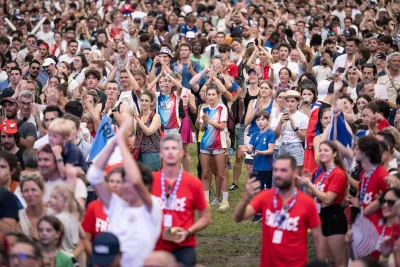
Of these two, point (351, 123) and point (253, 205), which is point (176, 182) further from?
point (351, 123)

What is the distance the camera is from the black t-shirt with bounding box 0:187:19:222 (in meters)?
10.3

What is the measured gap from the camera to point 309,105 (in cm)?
1590

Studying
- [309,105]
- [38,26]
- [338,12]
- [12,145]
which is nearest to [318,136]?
[309,105]

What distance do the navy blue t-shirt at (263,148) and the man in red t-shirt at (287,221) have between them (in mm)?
5455

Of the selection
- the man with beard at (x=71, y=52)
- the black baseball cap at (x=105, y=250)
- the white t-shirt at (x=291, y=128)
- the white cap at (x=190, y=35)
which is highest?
the white cap at (x=190, y=35)

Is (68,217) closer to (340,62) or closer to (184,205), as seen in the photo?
(184,205)

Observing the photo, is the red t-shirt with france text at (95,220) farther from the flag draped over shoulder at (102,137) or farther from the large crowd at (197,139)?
the flag draped over shoulder at (102,137)

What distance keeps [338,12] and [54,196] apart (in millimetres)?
21689

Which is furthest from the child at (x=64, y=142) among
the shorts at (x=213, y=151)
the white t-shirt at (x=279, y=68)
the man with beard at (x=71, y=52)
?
the man with beard at (x=71, y=52)

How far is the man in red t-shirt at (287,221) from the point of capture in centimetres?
989

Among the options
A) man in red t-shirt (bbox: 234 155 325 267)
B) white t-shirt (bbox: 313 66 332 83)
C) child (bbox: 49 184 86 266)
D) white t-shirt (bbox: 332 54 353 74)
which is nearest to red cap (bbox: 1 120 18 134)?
child (bbox: 49 184 86 266)

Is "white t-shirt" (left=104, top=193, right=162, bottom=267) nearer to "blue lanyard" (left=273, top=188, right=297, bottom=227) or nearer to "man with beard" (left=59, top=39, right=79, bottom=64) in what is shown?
"blue lanyard" (left=273, top=188, right=297, bottom=227)

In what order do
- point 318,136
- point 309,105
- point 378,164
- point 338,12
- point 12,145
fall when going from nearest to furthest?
point 378,164
point 12,145
point 318,136
point 309,105
point 338,12

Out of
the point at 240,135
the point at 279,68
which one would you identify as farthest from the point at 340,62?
the point at 240,135
